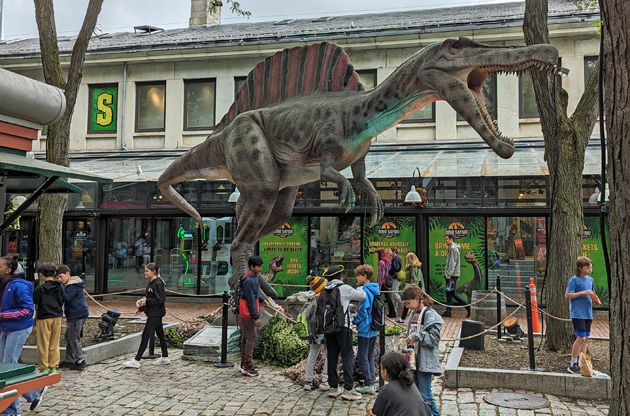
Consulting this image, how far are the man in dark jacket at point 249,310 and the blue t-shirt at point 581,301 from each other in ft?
12.3

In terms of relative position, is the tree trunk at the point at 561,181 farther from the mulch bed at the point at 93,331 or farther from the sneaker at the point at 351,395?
the mulch bed at the point at 93,331

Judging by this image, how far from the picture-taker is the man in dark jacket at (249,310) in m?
6.86

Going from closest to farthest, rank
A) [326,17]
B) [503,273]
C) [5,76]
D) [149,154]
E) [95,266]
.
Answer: [5,76] < [503,273] < [95,266] < [149,154] < [326,17]

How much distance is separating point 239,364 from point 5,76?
4.62 meters

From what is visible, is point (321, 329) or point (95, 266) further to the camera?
point (95, 266)

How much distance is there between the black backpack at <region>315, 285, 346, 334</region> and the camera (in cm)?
583

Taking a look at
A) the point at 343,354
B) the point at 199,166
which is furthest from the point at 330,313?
the point at 199,166

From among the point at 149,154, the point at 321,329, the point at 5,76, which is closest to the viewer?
the point at 5,76

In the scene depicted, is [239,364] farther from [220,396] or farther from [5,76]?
[5,76]

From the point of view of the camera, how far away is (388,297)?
39.5 ft

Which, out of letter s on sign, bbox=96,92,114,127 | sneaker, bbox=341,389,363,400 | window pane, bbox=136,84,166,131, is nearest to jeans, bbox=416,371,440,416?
sneaker, bbox=341,389,363,400

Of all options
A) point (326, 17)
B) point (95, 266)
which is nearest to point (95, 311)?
point (95, 266)

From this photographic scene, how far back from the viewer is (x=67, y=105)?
8.92 metres

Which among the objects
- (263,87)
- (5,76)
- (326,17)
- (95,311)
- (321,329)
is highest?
(326,17)
